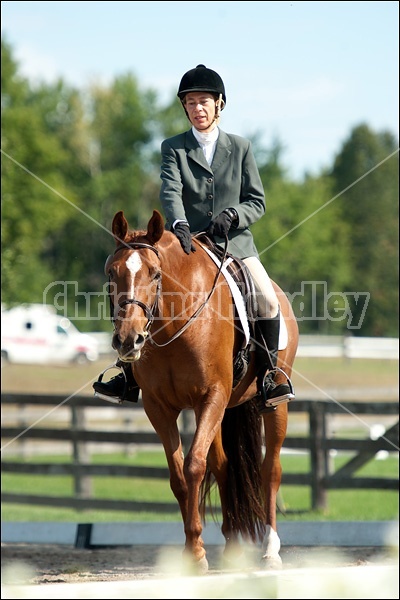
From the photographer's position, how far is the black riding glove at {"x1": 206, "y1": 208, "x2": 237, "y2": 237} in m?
6.13

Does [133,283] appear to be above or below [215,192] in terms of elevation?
below

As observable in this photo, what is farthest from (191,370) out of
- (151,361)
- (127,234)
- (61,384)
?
(61,384)

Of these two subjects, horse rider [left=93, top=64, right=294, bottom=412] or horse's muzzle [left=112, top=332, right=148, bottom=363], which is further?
horse rider [left=93, top=64, right=294, bottom=412]

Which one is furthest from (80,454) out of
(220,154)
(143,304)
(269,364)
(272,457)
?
(143,304)

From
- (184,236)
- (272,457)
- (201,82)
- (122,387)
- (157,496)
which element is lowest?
(157,496)

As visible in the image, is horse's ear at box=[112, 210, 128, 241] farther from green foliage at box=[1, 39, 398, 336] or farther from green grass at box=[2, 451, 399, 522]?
green foliage at box=[1, 39, 398, 336]

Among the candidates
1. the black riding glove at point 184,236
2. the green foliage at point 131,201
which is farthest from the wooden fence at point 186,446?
the green foliage at point 131,201

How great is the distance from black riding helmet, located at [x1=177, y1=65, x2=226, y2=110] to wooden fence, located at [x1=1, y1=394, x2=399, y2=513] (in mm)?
4733

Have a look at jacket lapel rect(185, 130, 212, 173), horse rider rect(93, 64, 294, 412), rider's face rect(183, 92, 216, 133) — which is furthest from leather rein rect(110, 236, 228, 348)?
rider's face rect(183, 92, 216, 133)

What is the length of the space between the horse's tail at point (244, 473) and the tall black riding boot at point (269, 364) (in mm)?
507

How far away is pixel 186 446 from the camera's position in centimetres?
1143

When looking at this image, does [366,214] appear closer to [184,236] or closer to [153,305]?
[184,236]

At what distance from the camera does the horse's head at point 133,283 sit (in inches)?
193

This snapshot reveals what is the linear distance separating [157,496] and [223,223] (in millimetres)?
8502
